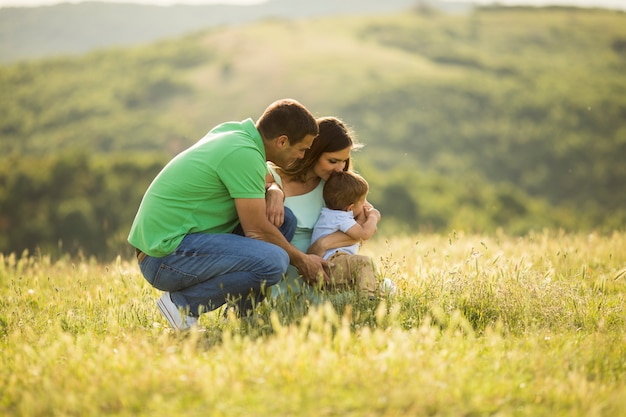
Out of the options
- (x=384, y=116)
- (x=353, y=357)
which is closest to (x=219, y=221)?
(x=353, y=357)

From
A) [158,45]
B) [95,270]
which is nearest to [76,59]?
[158,45]

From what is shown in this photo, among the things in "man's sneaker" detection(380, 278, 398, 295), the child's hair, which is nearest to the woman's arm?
the child's hair

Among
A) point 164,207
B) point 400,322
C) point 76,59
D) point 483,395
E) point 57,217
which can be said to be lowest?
point 57,217

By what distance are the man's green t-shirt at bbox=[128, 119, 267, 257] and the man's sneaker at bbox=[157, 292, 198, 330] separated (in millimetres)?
398

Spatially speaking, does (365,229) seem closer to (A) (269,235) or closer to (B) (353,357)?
(A) (269,235)

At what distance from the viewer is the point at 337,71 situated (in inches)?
2820

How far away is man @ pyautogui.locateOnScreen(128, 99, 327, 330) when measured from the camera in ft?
16.4

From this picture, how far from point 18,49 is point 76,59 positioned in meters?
52.3

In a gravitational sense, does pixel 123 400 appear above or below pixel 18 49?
above

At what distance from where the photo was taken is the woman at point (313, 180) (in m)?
5.59

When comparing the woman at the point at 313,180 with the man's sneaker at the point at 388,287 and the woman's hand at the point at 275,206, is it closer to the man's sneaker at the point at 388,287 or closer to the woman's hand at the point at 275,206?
the woman's hand at the point at 275,206

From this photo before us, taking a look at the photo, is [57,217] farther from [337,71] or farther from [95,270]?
[95,270]

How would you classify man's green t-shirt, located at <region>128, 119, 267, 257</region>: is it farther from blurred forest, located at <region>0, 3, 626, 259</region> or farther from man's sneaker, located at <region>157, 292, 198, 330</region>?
blurred forest, located at <region>0, 3, 626, 259</region>

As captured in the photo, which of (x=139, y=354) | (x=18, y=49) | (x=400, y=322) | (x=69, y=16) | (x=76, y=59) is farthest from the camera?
(x=69, y=16)
